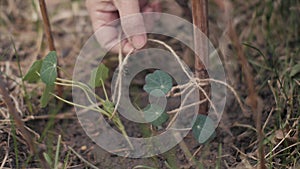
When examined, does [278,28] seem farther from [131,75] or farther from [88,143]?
[88,143]

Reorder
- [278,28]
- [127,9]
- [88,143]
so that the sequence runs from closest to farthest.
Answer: [127,9]
[88,143]
[278,28]

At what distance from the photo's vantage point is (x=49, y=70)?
138 cm

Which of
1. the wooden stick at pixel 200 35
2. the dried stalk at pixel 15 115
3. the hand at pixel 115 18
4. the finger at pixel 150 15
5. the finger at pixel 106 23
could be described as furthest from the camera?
the finger at pixel 150 15

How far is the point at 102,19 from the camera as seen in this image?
153 cm

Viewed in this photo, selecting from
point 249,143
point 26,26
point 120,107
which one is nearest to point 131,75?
point 120,107

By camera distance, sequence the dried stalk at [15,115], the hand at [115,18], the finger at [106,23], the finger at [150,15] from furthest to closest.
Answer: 1. the finger at [150,15]
2. the finger at [106,23]
3. the hand at [115,18]
4. the dried stalk at [15,115]

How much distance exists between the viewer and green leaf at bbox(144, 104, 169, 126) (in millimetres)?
1346

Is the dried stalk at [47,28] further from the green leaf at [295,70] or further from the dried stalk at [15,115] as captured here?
the green leaf at [295,70]

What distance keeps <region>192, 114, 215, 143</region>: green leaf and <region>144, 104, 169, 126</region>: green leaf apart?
10cm

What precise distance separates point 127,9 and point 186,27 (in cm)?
56

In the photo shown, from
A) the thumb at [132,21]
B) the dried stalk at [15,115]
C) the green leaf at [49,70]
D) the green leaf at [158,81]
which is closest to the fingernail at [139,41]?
the thumb at [132,21]

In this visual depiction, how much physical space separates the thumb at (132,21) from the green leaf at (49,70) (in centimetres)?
21

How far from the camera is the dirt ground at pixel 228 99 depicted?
1390mm

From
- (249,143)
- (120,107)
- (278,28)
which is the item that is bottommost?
(249,143)
